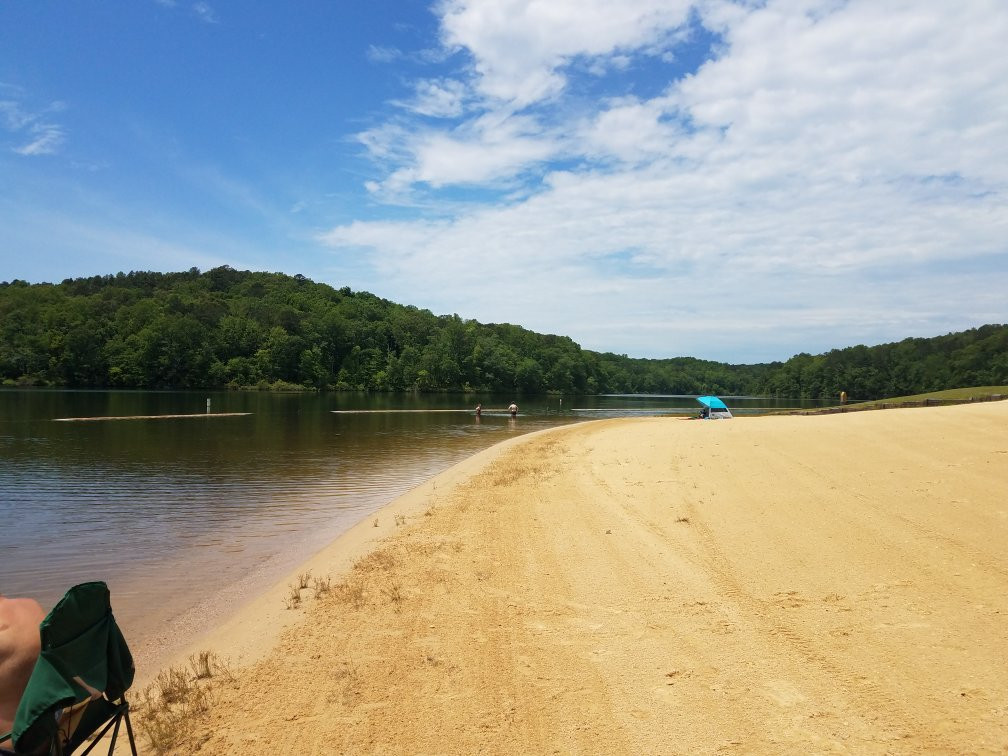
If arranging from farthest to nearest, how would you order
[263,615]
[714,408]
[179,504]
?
[714,408], [179,504], [263,615]

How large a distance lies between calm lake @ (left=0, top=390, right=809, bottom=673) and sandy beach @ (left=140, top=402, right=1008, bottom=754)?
1.52 m

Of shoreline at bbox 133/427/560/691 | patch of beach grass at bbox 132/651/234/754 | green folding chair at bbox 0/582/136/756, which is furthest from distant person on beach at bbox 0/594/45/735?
shoreline at bbox 133/427/560/691

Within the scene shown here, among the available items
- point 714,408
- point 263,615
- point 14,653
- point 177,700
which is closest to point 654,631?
point 177,700

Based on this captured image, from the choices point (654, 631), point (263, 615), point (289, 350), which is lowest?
point (263, 615)

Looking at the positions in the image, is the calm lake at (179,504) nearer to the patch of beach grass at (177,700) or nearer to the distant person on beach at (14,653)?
the patch of beach grass at (177,700)

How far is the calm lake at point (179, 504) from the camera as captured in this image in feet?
32.7

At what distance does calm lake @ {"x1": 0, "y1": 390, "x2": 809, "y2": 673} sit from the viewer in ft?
32.7

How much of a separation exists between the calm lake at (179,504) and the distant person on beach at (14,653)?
16.0ft

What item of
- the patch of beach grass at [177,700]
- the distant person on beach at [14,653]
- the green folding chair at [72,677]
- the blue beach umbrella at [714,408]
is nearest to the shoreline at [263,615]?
the patch of beach grass at [177,700]

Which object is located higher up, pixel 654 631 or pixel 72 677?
pixel 72 677

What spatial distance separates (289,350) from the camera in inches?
5763

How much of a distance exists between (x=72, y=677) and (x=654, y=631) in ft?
17.1

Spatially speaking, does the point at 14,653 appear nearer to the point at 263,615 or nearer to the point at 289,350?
the point at 263,615

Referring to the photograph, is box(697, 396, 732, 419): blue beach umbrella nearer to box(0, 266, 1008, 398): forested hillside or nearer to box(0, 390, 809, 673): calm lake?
box(0, 390, 809, 673): calm lake
